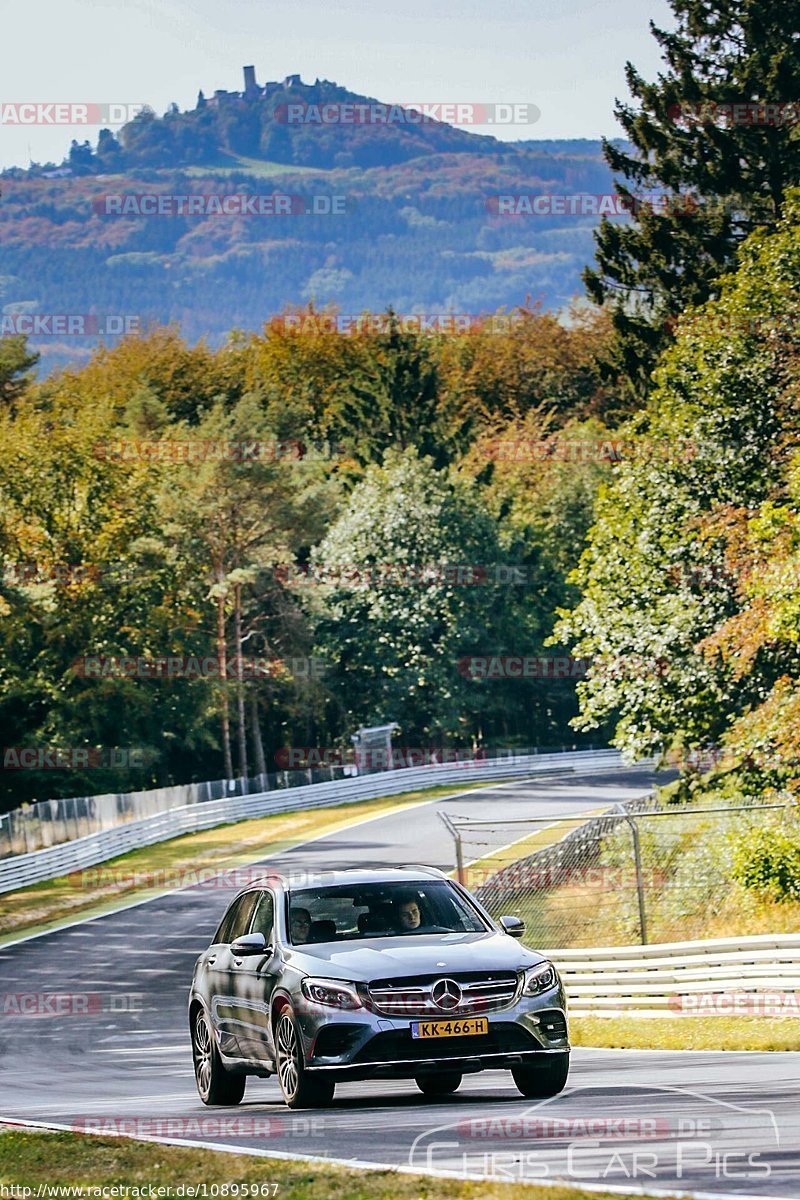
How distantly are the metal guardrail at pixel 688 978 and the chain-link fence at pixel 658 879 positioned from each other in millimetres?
625

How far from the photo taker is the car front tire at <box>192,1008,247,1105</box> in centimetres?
1321

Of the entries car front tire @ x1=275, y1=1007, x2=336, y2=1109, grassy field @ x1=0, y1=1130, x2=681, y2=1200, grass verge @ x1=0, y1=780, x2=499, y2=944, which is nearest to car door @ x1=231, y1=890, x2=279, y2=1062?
car front tire @ x1=275, y1=1007, x2=336, y2=1109

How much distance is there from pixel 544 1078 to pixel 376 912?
1.61 meters

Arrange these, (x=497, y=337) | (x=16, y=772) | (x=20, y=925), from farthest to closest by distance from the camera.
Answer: (x=497, y=337) < (x=16, y=772) < (x=20, y=925)

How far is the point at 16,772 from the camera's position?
173 feet

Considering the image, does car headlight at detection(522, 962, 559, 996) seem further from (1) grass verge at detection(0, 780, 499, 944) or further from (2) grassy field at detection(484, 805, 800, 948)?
(1) grass verge at detection(0, 780, 499, 944)

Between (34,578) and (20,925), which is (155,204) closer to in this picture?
(34,578)

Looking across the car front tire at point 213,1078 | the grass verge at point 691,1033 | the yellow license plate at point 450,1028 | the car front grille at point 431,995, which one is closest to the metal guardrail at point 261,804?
the grass verge at point 691,1033

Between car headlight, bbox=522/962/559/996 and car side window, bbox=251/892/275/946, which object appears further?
car side window, bbox=251/892/275/946

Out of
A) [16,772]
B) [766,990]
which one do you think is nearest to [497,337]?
[16,772]

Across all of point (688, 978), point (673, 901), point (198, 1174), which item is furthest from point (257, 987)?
point (673, 901)

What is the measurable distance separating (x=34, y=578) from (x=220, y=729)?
1202 centimetres

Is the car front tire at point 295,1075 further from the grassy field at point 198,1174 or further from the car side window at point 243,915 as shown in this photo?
the car side window at point 243,915

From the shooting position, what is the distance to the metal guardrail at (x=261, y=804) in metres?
46.2
